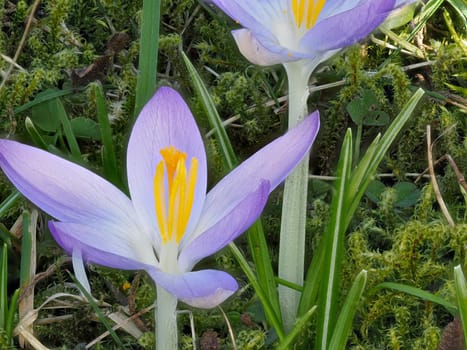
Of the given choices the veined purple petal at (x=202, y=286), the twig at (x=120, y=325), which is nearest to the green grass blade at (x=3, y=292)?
the twig at (x=120, y=325)

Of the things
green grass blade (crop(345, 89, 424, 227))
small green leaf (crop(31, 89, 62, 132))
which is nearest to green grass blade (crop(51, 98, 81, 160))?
small green leaf (crop(31, 89, 62, 132))

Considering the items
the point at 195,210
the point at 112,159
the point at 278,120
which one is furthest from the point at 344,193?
the point at 278,120

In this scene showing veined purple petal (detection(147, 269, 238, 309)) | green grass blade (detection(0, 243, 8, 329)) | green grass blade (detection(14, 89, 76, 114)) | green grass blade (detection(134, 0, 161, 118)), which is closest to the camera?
veined purple petal (detection(147, 269, 238, 309))

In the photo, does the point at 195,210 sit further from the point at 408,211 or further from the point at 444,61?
the point at 444,61

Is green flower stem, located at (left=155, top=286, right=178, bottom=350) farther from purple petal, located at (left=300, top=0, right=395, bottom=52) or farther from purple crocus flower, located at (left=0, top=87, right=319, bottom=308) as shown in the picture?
purple petal, located at (left=300, top=0, right=395, bottom=52)

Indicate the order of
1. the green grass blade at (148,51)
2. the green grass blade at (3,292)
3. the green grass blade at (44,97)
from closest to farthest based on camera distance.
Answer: the green grass blade at (3,292)
the green grass blade at (148,51)
the green grass blade at (44,97)

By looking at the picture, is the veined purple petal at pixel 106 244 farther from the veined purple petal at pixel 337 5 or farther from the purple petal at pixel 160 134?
the veined purple petal at pixel 337 5
